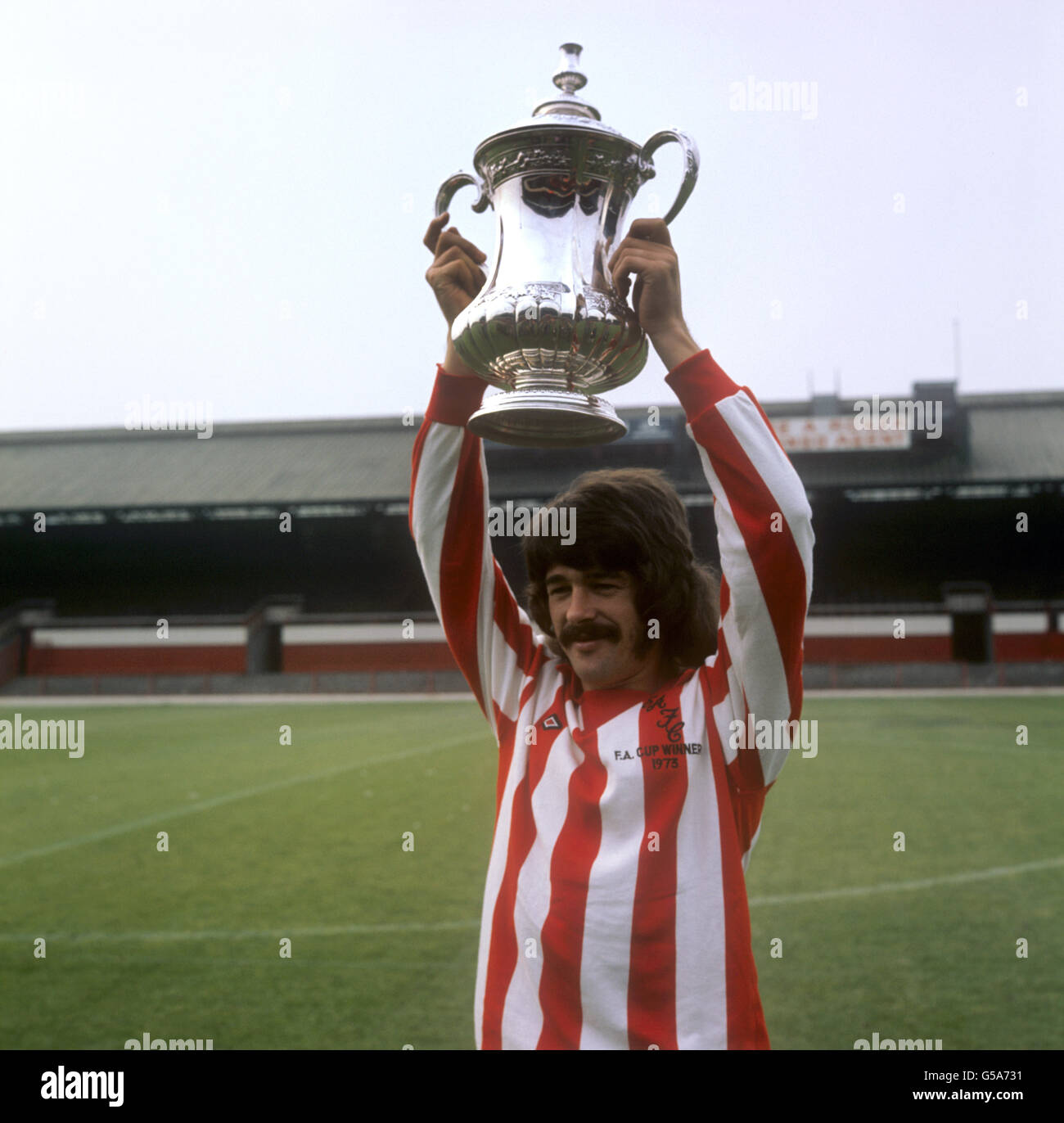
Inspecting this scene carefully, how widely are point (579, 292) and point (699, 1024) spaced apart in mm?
984

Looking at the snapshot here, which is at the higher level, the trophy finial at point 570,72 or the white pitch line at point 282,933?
the trophy finial at point 570,72

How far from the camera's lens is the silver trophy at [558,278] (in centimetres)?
136

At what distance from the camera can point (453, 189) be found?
5.05 ft

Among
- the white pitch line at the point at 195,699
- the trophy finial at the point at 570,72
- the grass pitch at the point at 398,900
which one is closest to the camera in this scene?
the trophy finial at the point at 570,72

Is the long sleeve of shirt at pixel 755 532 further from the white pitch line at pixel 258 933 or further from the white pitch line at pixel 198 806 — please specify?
the white pitch line at pixel 198 806

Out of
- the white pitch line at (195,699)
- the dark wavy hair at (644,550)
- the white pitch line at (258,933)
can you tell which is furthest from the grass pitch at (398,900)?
the white pitch line at (195,699)

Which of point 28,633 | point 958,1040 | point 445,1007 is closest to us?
point 958,1040

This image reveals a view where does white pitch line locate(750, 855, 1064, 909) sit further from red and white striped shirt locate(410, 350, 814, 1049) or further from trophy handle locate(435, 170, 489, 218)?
trophy handle locate(435, 170, 489, 218)

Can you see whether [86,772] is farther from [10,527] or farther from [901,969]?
[10,527]

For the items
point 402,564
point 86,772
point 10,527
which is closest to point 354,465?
point 402,564

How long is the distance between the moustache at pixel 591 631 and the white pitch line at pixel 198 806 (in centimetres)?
547

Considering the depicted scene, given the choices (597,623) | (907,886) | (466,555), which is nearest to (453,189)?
(466,555)

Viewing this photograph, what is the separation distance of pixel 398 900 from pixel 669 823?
12.3 ft

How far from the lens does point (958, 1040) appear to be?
3102 mm
